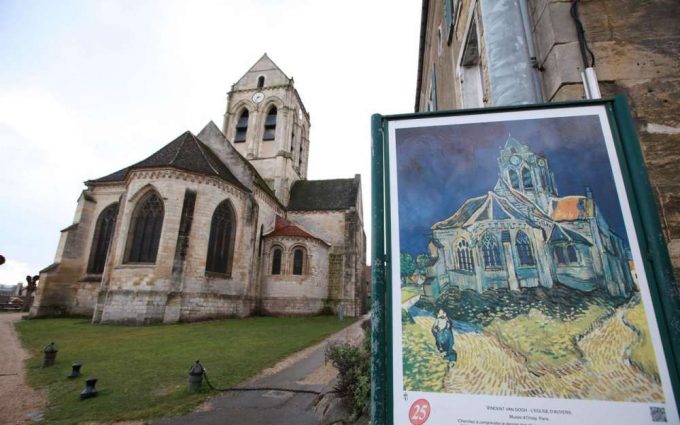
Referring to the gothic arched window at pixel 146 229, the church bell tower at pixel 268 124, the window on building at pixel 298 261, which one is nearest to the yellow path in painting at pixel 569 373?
the gothic arched window at pixel 146 229

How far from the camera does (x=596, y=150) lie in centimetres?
153

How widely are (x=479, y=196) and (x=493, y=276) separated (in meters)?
0.40

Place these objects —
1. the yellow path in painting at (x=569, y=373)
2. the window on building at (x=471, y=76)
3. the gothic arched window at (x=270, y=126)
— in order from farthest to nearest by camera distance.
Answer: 1. the gothic arched window at (x=270, y=126)
2. the window on building at (x=471, y=76)
3. the yellow path in painting at (x=569, y=373)

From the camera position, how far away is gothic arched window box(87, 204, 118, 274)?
59.3 ft

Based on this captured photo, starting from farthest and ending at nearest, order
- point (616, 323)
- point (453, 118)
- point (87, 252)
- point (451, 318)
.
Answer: point (87, 252), point (453, 118), point (451, 318), point (616, 323)

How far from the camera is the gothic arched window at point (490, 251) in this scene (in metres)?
1.46

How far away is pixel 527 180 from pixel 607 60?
1.72 m

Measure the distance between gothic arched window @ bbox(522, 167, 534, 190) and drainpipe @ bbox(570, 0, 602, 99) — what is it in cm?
122

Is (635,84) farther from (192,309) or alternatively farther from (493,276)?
(192,309)

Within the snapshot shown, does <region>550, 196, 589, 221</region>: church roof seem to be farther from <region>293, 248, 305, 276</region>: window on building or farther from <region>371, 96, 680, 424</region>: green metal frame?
<region>293, 248, 305, 276</region>: window on building

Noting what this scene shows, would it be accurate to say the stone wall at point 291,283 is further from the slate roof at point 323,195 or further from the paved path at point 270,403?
the paved path at point 270,403

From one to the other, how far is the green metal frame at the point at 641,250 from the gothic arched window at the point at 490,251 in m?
0.45

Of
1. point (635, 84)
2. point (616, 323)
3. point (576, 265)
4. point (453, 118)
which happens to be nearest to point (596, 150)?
point (576, 265)

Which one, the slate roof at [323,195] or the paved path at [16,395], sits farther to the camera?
the slate roof at [323,195]
